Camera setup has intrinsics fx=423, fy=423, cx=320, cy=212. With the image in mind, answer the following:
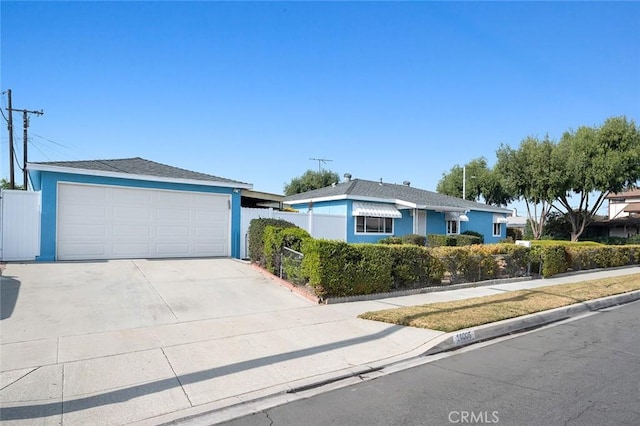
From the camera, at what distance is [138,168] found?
575 inches

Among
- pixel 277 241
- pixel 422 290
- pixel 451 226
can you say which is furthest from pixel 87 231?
pixel 451 226

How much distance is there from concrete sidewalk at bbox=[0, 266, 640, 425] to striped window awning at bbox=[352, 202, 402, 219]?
46.1 feet

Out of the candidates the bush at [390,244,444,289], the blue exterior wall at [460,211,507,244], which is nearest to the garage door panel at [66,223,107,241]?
the bush at [390,244,444,289]

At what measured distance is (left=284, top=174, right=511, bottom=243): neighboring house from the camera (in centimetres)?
2242

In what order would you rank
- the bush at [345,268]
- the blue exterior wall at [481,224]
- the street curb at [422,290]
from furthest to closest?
the blue exterior wall at [481,224] → the street curb at [422,290] → the bush at [345,268]

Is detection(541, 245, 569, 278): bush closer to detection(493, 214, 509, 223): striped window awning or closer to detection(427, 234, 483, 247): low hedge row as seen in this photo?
detection(427, 234, 483, 247): low hedge row

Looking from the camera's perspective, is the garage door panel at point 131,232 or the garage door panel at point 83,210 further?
the garage door panel at point 131,232

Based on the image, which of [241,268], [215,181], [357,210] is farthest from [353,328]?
[357,210]

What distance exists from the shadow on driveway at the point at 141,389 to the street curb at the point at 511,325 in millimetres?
1761

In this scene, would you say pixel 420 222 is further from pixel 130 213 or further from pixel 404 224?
pixel 130 213

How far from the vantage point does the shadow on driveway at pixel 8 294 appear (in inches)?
296

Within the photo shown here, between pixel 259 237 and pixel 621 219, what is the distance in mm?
40800

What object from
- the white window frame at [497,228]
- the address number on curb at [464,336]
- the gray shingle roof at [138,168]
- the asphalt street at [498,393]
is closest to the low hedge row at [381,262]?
the gray shingle roof at [138,168]

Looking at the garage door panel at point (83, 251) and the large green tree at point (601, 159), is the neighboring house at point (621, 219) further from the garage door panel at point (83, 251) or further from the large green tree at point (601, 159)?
the garage door panel at point (83, 251)
